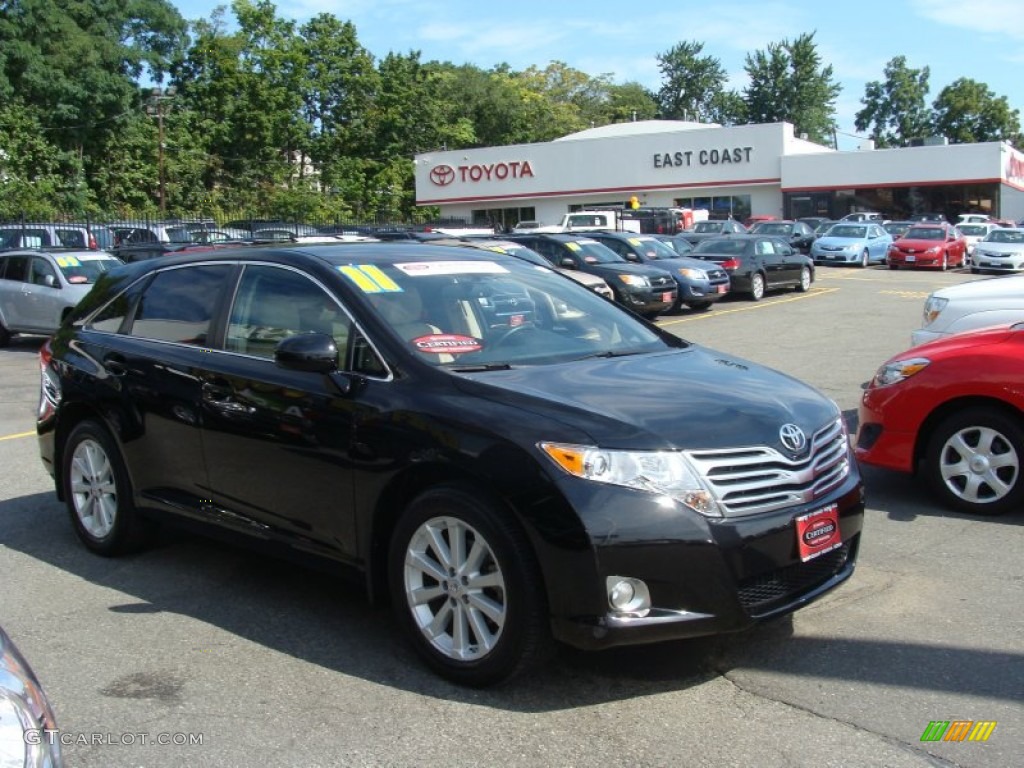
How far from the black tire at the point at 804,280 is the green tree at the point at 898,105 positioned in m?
95.3

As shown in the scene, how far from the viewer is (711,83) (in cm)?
11031

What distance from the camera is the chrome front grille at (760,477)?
3.73 meters

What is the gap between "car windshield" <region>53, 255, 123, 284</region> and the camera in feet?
55.6

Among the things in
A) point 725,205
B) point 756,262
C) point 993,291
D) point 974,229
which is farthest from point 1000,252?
point 993,291

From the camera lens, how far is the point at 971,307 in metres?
Result: 9.29

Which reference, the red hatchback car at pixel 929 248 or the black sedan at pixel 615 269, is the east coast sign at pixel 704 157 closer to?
the red hatchback car at pixel 929 248

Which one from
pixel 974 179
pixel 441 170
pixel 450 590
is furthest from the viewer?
pixel 441 170

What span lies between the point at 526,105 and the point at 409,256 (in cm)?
8042

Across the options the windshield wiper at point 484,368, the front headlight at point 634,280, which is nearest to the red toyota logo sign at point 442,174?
the front headlight at point 634,280

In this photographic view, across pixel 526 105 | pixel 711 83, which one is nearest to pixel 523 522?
pixel 526 105

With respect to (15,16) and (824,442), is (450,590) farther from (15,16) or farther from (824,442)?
(15,16)

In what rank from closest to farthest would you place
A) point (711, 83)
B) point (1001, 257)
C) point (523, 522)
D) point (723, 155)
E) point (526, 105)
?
point (523, 522) → point (1001, 257) → point (723, 155) → point (526, 105) → point (711, 83)

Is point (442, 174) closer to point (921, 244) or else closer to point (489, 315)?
point (921, 244)

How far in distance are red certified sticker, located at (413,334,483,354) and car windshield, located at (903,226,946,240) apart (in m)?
32.1
